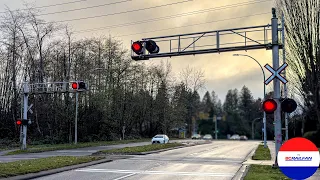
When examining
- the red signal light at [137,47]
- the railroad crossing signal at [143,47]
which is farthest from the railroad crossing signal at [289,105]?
the red signal light at [137,47]

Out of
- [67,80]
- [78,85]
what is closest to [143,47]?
[78,85]

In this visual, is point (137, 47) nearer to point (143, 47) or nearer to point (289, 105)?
point (143, 47)

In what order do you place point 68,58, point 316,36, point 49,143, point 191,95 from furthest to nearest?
1. point 191,95
2. point 68,58
3. point 49,143
4. point 316,36

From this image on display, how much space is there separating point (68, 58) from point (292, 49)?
3468cm

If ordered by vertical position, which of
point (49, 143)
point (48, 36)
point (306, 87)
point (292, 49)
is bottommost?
point (49, 143)

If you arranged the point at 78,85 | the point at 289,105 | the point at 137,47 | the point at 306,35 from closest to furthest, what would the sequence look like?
the point at 289,105 → the point at 137,47 → the point at 306,35 → the point at 78,85

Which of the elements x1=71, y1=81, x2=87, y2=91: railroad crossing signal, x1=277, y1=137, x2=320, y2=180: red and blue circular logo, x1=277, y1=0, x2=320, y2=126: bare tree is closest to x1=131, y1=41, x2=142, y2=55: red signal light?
x1=277, y1=0, x2=320, y2=126: bare tree

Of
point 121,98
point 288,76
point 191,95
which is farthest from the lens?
point 191,95

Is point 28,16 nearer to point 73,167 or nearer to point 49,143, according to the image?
point 49,143

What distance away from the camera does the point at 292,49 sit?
2192cm

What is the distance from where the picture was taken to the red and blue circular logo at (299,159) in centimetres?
519

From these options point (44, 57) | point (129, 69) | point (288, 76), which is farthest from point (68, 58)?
point (288, 76)

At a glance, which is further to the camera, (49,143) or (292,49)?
(49,143)

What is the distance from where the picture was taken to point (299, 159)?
17.5ft
